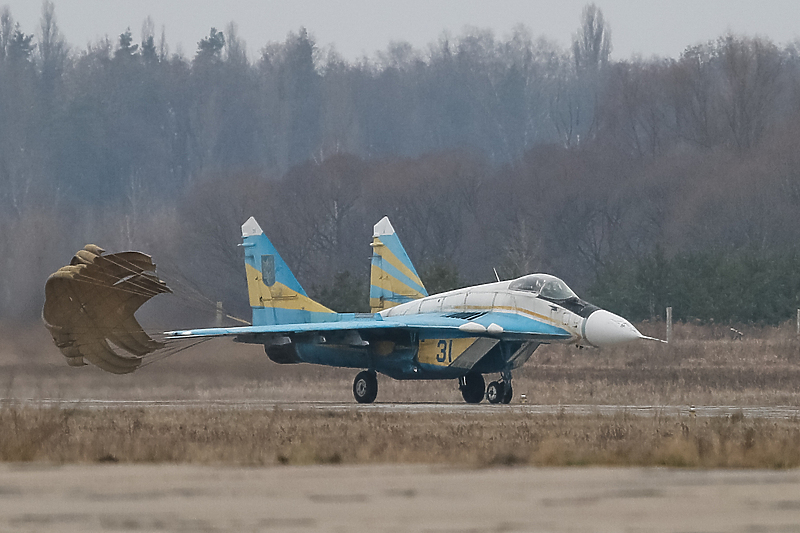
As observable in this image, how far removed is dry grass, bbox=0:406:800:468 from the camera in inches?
476

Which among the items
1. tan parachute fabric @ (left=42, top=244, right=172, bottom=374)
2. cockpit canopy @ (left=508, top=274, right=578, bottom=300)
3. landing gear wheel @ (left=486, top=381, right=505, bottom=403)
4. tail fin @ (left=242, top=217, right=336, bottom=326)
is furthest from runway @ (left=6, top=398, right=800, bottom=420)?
tail fin @ (left=242, top=217, right=336, bottom=326)

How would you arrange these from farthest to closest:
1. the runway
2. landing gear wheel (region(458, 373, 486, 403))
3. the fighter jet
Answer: landing gear wheel (region(458, 373, 486, 403)) < the fighter jet < the runway

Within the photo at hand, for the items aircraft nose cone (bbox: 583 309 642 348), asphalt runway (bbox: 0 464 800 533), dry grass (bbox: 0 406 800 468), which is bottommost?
asphalt runway (bbox: 0 464 800 533)

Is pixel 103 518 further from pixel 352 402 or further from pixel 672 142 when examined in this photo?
pixel 672 142

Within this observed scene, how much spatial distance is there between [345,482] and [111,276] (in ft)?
42.0

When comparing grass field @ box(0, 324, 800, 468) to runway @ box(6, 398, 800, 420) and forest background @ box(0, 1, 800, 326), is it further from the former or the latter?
forest background @ box(0, 1, 800, 326)

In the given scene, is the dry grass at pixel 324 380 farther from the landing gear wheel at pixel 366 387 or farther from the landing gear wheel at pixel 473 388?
the landing gear wheel at pixel 366 387

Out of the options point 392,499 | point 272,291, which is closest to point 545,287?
point 272,291

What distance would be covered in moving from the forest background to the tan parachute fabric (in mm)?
13769

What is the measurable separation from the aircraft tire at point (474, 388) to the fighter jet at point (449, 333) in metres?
0.02

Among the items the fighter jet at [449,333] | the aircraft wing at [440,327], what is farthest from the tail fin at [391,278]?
the aircraft wing at [440,327]

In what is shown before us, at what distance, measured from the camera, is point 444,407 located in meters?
21.1

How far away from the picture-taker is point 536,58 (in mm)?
85625

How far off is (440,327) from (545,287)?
186 centimetres
